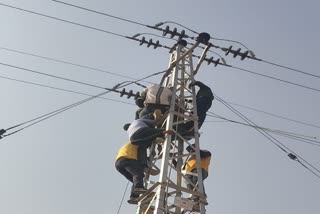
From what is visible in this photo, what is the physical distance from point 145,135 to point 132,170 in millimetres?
710

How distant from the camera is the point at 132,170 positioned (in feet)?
29.5

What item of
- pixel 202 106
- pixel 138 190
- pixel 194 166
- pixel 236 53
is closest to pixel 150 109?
pixel 202 106

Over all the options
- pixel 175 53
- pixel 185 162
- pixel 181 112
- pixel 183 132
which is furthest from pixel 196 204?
pixel 175 53

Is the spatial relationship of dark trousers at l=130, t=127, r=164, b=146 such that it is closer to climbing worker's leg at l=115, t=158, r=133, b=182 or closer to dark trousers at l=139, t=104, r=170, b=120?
climbing worker's leg at l=115, t=158, r=133, b=182

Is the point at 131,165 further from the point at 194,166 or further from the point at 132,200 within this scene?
the point at 194,166

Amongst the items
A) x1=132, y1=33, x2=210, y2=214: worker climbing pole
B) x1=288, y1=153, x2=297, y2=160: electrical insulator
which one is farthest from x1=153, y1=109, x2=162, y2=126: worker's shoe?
x1=288, y1=153, x2=297, y2=160: electrical insulator

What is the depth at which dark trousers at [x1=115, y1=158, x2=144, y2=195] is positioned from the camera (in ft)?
28.9

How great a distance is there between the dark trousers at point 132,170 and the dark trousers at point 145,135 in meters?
0.39

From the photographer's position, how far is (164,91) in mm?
10141

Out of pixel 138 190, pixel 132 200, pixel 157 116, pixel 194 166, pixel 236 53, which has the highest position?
pixel 236 53

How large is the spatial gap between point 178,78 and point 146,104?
0.94 metres

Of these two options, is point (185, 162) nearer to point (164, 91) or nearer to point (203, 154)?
point (203, 154)

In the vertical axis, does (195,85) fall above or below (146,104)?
above

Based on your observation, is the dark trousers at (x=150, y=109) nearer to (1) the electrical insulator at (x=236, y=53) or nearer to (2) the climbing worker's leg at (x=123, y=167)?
(2) the climbing worker's leg at (x=123, y=167)
